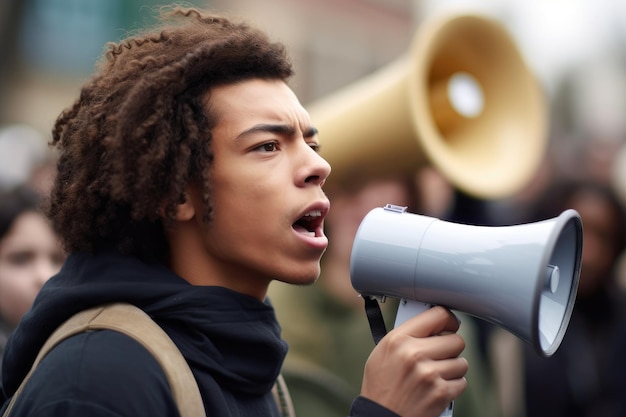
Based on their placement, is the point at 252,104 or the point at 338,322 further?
the point at 338,322

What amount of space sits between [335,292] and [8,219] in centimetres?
136

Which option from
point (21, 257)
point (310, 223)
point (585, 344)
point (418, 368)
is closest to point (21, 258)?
point (21, 257)

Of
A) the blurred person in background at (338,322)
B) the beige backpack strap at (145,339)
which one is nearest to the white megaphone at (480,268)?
the beige backpack strap at (145,339)

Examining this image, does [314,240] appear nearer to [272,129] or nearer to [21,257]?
[272,129]

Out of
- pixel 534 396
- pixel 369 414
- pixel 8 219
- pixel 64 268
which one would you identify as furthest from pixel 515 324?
pixel 534 396

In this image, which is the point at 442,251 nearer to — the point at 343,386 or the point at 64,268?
the point at 64,268

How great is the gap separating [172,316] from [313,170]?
468 mm

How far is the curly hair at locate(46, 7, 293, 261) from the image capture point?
2.07 metres

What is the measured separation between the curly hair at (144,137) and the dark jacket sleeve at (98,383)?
31cm

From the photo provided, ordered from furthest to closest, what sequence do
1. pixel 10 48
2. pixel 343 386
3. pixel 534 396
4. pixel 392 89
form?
pixel 10 48
pixel 534 396
pixel 392 89
pixel 343 386

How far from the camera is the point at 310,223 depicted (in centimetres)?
222

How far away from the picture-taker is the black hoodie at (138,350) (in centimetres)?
184

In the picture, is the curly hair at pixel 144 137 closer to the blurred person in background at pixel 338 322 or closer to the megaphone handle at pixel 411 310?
the megaphone handle at pixel 411 310

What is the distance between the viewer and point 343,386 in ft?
11.9
